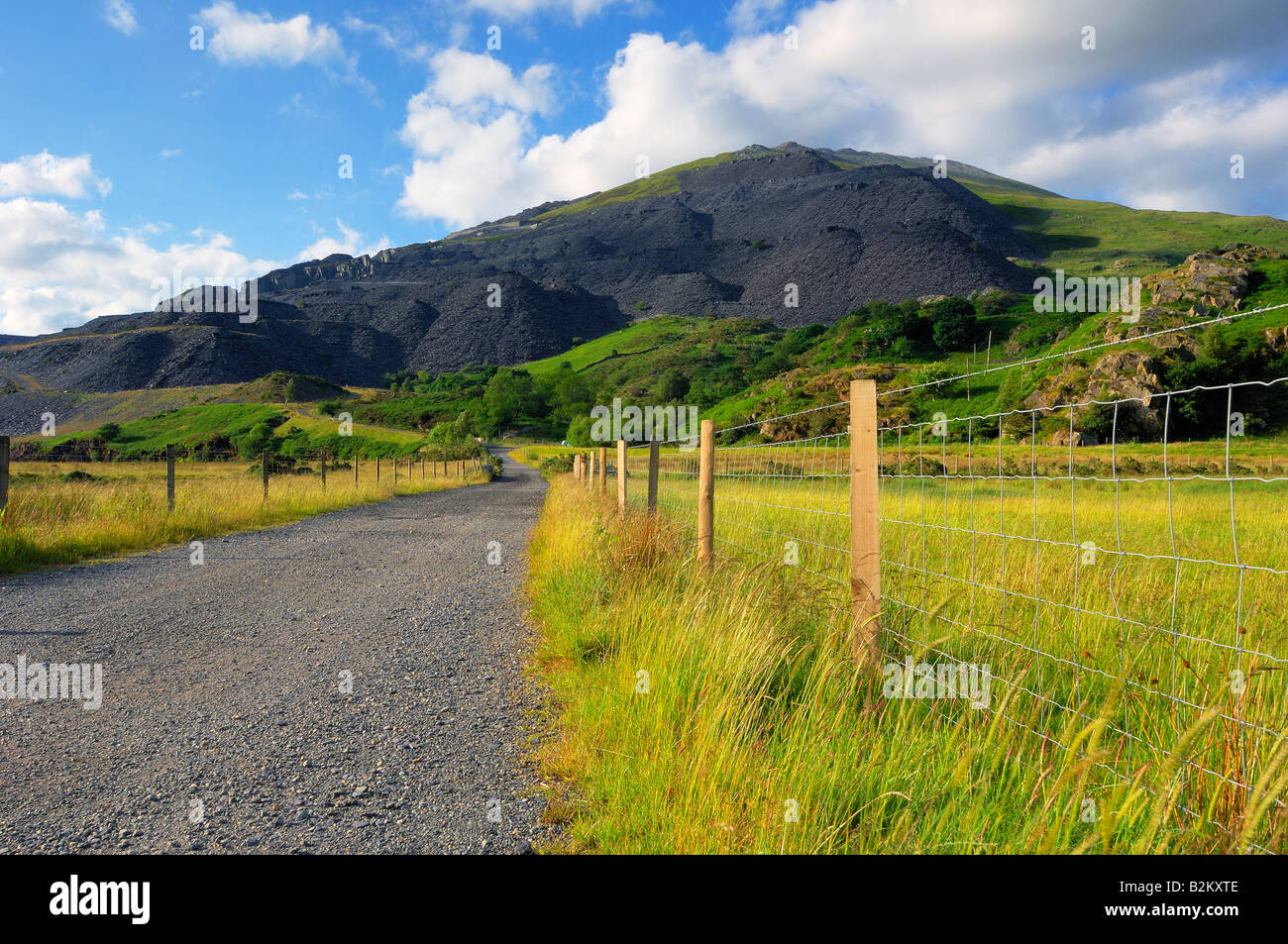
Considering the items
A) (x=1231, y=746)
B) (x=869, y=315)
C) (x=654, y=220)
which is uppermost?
(x=654, y=220)

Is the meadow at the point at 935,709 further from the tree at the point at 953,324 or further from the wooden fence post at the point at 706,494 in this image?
the tree at the point at 953,324

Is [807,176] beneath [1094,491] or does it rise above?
above

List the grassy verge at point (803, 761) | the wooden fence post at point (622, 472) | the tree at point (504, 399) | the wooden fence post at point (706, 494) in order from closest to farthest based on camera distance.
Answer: the grassy verge at point (803, 761)
the wooden fence post at point (706, 494)
the wooden fence post at point (622, 472)
the tree at point (504, 399)

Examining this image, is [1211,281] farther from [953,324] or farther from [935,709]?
[935,709]

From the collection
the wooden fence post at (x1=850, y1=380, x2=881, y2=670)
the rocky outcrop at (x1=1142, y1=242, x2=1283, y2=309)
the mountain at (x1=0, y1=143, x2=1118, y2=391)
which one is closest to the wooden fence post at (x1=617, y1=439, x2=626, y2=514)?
the wooden fence post at (x1=850, y1=380, x2=881, y2=670)

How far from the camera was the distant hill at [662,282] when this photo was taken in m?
119

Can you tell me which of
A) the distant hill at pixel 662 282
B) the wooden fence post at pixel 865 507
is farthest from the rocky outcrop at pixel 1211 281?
the distant hill at pixel 662 282

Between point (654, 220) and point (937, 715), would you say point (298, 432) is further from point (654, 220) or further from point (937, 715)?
point (654, 220)

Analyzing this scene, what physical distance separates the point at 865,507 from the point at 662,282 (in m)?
169

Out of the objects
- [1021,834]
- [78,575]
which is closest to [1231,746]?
[1021,834]

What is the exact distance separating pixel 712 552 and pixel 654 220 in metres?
203

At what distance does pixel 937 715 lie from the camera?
285cm

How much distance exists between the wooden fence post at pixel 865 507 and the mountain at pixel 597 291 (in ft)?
385

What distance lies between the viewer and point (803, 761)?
7.61 feet
